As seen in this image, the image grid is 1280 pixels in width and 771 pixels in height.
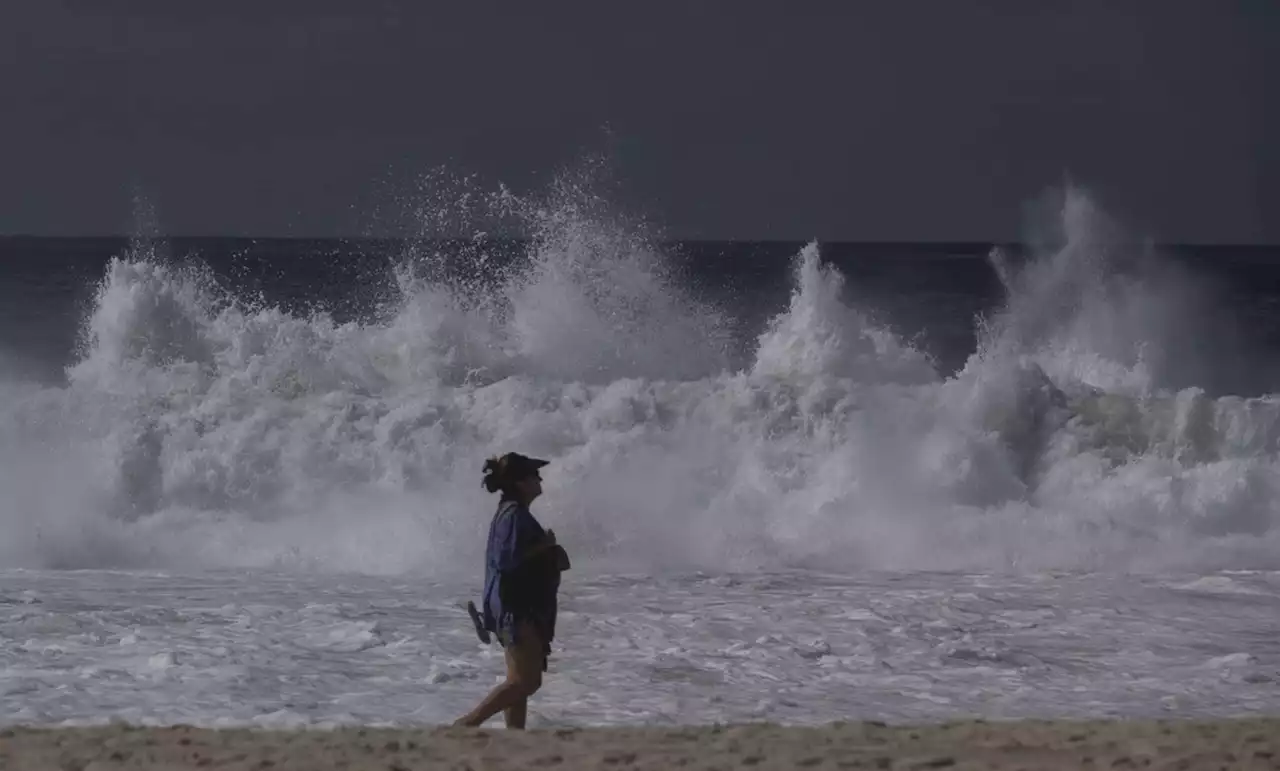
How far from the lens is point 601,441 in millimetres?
18547

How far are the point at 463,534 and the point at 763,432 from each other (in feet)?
15.3

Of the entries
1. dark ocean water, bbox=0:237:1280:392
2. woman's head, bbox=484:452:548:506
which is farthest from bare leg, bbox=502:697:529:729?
dark ocean water, bbox=0:237:1280:392

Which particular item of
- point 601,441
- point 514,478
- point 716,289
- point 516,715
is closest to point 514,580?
point 514,478

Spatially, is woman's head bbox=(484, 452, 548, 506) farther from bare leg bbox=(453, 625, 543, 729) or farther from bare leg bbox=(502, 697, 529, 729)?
bare leg bbox=(502, 697, 529, 729)

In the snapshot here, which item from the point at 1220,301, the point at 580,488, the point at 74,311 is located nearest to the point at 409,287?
Result: the point at 580,488

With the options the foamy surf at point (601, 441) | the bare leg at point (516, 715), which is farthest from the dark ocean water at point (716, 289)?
the bare leg at point (516, 715)

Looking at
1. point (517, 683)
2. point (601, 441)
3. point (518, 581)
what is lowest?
point (517, 683)

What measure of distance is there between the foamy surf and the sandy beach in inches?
268

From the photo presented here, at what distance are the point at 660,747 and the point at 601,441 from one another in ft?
36.7

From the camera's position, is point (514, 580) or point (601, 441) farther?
point (601, 441)

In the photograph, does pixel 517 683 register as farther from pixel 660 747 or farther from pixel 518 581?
pixel 660 747

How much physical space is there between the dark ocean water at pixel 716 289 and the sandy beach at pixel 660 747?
17.1 m

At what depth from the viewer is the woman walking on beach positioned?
752cm

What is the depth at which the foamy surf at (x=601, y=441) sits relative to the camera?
1553cm
